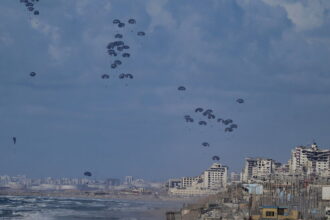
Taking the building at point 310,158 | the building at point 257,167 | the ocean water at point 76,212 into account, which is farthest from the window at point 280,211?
the building at point 257,167

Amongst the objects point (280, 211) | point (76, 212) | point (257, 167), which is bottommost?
point (76, 212)

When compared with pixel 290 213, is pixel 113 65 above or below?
above

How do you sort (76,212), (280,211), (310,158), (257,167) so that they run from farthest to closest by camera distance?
1. (257,167)
2. (310,158)
3. (76,212)
4. (280,211)

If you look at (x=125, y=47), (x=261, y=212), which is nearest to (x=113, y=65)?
(x=125, y=47)

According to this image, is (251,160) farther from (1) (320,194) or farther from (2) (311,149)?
(1) (320,194)

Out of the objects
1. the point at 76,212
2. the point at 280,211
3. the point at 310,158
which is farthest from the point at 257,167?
the point at 280,211

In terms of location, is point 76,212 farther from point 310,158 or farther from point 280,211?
point 310,158

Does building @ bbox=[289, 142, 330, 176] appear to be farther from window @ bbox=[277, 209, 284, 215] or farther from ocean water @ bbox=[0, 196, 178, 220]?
A: window @ bbox=[277, 209, 284, 215]

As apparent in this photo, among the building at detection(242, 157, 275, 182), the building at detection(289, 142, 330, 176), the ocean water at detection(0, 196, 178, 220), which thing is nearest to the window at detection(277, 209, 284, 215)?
the ocean water at detection(0, 196, 178, 220)

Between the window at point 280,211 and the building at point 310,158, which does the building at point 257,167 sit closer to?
the building at point 310,158

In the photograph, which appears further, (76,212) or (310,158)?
(310,158)
